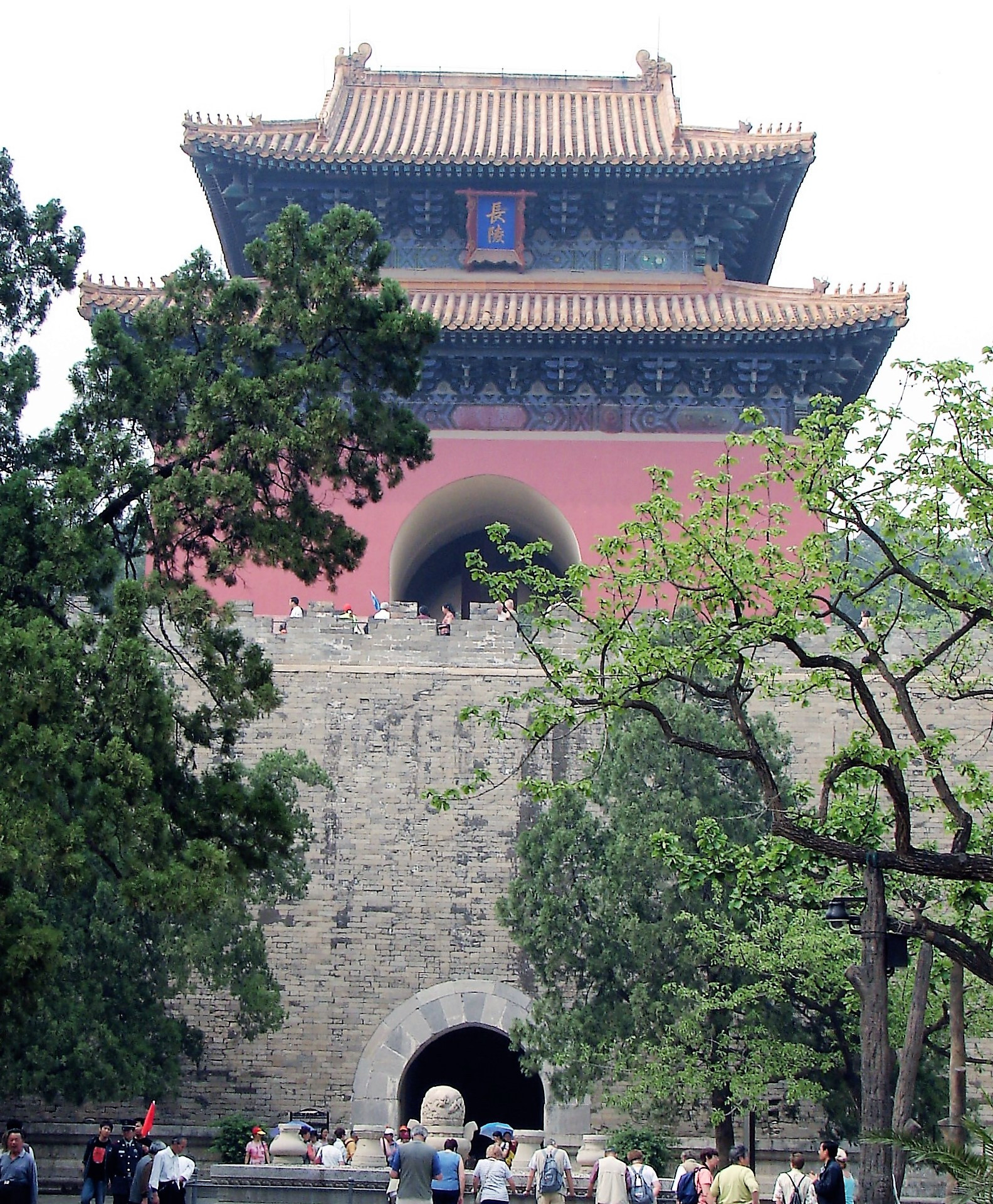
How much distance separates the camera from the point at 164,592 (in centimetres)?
894

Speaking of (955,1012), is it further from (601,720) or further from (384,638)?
(384,638)

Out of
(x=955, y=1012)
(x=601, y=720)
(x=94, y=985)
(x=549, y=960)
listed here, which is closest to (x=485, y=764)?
(x=601, y=720)

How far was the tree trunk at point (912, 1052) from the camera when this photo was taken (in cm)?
972

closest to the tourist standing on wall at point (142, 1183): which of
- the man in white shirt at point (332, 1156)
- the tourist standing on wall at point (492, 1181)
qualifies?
the tourist standing on wall at point (492, 1181)

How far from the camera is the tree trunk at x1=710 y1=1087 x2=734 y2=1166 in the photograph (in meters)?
13.1

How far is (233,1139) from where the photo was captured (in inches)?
554

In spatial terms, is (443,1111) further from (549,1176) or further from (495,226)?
(495,226)

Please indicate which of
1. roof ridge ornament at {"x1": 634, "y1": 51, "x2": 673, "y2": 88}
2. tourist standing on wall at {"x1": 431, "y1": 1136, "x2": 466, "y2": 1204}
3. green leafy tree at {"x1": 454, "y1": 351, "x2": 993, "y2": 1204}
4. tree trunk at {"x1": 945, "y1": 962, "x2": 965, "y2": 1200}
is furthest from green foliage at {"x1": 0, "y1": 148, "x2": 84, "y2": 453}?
roof ridge ornament at {"x1": 634, "y1": 51, "x2": 673, "y2": 88}

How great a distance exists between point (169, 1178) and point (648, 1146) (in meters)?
4.67

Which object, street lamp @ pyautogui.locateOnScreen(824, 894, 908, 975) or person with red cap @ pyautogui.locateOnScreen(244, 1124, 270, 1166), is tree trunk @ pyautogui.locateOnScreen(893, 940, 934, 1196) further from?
person with red cap @ pyautogui.locateOnScreen(244, 1124, 270, 1166)

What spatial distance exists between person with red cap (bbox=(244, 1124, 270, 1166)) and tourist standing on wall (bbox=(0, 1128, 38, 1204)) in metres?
3.61

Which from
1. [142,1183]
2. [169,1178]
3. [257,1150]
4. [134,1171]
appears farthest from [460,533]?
[169,1178]

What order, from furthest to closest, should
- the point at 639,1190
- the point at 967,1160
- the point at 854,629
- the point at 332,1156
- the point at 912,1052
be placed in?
1. the point at 332,1156
2. the point at 639,1190
3. the point at 912,1052
4. the point at 854,629
5. the point at 967,1160

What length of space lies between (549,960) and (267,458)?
625cm
